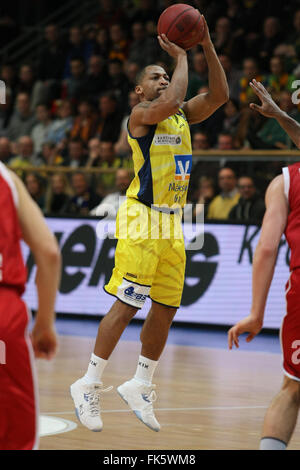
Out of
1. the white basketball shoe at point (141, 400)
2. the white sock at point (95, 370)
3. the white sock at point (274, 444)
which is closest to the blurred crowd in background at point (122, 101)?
the white basketball shoe at point (141, 400)

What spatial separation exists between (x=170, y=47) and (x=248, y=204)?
512 cm

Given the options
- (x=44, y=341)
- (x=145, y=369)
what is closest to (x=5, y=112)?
(x=145, y=369)

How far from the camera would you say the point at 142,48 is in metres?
14.9

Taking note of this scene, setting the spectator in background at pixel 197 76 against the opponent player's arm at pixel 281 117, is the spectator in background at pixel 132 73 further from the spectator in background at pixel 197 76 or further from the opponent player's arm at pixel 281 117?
the opponent player's arm at pixel 281 117

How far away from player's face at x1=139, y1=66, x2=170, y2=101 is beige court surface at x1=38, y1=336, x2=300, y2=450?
2233 mm

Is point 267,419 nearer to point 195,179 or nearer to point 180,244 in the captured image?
point 180,244

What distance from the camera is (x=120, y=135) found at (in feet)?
44.8

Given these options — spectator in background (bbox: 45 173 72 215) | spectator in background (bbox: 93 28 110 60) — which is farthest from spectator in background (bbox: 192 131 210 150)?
spectator in background (bbox: 93 28 110 60)

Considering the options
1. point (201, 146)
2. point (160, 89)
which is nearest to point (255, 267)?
point (160, 89)

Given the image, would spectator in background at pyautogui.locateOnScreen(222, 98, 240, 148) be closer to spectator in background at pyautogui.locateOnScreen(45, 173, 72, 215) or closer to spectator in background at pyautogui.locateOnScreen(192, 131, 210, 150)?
spectator in background at pyautogui.locateOnScreen(192, 131, 210, 150)

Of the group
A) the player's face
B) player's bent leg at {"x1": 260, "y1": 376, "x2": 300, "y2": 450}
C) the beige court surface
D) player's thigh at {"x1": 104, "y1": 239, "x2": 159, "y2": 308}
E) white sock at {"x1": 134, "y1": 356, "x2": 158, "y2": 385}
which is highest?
the player's face

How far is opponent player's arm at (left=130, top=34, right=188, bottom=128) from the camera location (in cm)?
552

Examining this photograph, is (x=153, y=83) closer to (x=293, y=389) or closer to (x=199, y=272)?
(x=293, y=389)

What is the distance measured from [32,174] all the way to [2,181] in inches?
373
